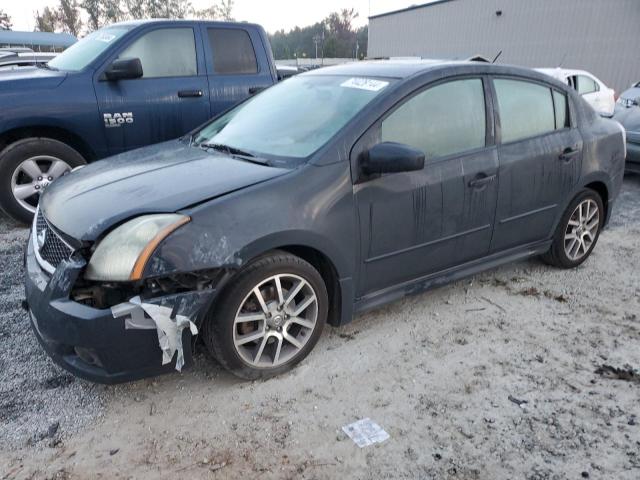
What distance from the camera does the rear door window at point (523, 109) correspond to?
362cm

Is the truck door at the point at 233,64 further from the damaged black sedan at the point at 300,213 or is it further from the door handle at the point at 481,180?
the door handle at the point at 481,180

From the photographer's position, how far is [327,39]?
7138cm

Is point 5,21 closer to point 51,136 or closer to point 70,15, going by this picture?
point 70,15

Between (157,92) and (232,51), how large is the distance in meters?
1.05

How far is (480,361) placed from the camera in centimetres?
307

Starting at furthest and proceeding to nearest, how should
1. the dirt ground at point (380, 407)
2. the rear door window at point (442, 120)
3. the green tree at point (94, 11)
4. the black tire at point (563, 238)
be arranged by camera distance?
the green tree at point (94, 11), the black tire at point (563, 238), the rear door window at point (442, 120), the dirt ground at point (380, 407)

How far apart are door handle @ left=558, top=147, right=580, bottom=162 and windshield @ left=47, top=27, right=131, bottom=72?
431cm

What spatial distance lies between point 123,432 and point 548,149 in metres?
3.29

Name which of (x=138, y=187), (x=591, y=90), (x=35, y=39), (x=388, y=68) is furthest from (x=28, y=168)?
(x=35, y=39)

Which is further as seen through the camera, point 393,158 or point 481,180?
point 481,180

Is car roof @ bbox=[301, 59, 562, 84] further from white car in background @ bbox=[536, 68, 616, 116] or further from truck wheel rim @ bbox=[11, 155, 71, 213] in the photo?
white car in background @ bbox=[536, 68, 616, 116]

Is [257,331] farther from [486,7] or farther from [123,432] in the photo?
[486,7]

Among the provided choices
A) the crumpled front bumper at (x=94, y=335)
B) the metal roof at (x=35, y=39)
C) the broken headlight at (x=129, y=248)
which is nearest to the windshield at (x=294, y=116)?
the broken headlight at (x=129, y=248)

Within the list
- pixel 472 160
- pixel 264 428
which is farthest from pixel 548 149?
pixel 264 428
